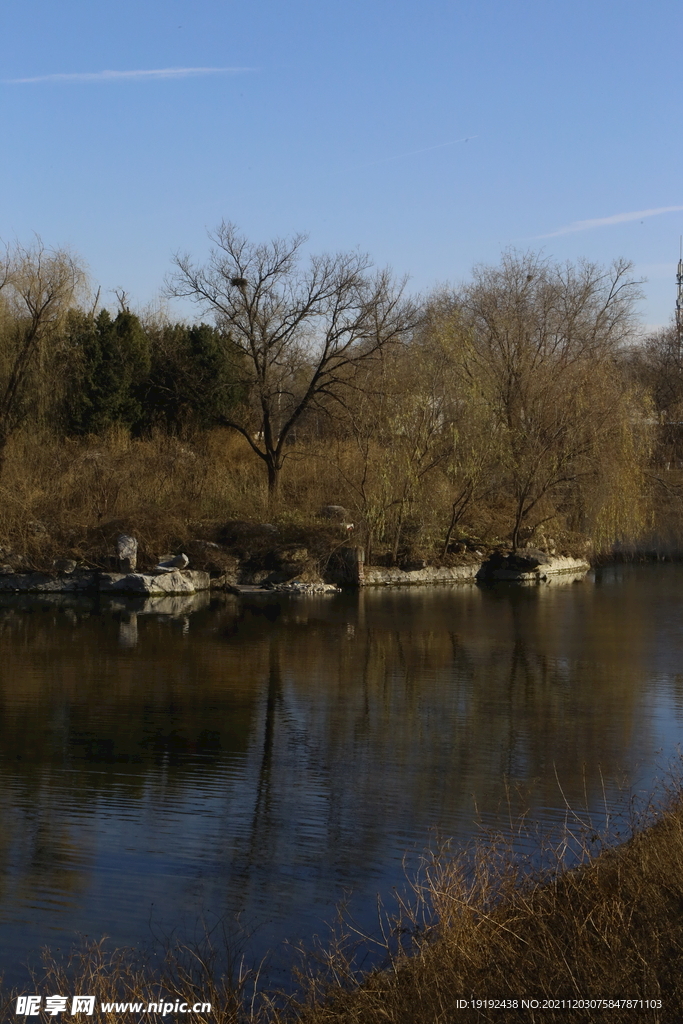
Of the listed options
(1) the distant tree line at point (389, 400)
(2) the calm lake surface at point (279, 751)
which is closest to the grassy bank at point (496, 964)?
(2) the calm lake surface at point (279, 751)

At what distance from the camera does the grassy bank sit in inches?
174

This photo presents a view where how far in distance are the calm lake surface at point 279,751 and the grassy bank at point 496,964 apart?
572mm

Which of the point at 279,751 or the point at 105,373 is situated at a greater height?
the point at 105,373

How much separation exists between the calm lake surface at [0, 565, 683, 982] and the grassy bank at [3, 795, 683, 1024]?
57cm

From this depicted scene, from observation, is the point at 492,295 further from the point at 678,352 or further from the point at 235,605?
the point at 678,352

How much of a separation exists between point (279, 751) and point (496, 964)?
587 cm

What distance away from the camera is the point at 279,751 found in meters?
10.5

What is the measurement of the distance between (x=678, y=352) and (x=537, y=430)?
2723 centimetres

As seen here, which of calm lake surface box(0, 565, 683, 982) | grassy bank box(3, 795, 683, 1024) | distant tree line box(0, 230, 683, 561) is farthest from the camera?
distant tree line box(0, 230, 683, 561)

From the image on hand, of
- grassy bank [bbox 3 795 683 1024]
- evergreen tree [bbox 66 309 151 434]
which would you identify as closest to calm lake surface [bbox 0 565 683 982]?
grassy bank [bbox 3 795 683 1024]

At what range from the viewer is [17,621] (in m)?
19.9

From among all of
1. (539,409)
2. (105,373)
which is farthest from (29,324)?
(539,409)

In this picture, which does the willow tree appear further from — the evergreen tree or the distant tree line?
the evergreen tree

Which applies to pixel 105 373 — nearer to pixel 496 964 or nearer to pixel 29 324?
pixel 29 324
